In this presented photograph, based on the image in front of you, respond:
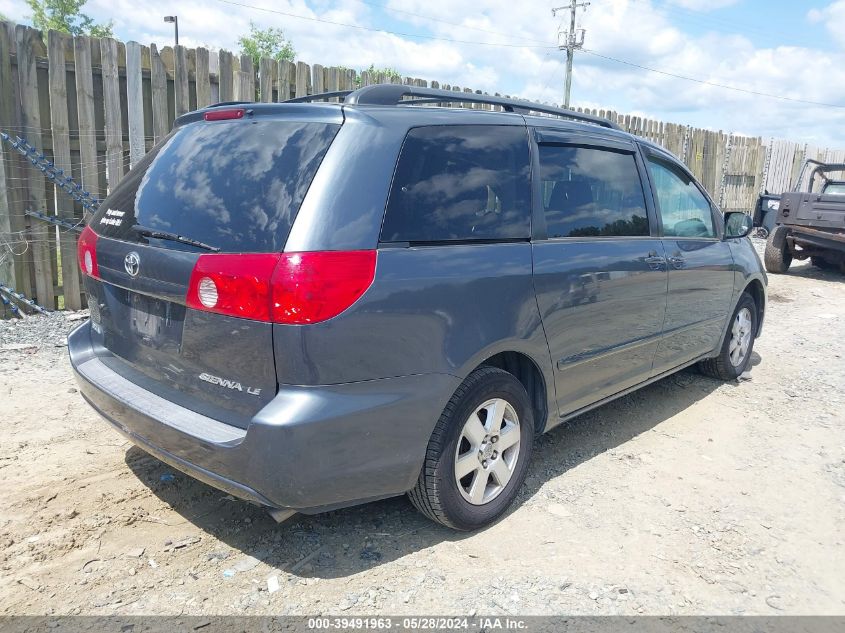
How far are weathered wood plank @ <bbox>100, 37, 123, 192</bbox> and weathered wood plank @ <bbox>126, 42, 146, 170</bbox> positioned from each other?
10cm

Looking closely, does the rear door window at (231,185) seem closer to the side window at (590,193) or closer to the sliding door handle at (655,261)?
the side window at (590,193)

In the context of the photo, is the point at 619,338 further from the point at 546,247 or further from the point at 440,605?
the point at 440,605

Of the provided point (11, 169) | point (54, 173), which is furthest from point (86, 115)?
point (11, 169)

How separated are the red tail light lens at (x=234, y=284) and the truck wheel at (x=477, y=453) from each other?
0.94m

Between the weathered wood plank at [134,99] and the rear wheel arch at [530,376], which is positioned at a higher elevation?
the weathered wood plank at [134,99]

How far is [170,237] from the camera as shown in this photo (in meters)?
2.62

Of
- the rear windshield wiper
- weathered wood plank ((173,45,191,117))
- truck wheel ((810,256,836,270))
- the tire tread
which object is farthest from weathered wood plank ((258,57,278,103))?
truck wheel ((810,256,836,270))

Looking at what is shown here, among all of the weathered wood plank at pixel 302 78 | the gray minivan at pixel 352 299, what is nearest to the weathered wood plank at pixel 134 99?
the weathered wood plank at pixel 302 78

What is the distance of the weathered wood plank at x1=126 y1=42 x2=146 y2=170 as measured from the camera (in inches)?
246

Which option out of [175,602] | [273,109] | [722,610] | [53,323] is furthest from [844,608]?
[53,323]

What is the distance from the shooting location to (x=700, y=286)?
464 cm

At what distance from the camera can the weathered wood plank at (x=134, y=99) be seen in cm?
624

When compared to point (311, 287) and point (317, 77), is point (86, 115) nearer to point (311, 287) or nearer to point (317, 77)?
point (317, 77)

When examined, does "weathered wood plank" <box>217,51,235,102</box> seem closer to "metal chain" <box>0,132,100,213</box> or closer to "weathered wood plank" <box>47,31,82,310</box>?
"weathered wood plank" <box>47,31,82,310</box>
